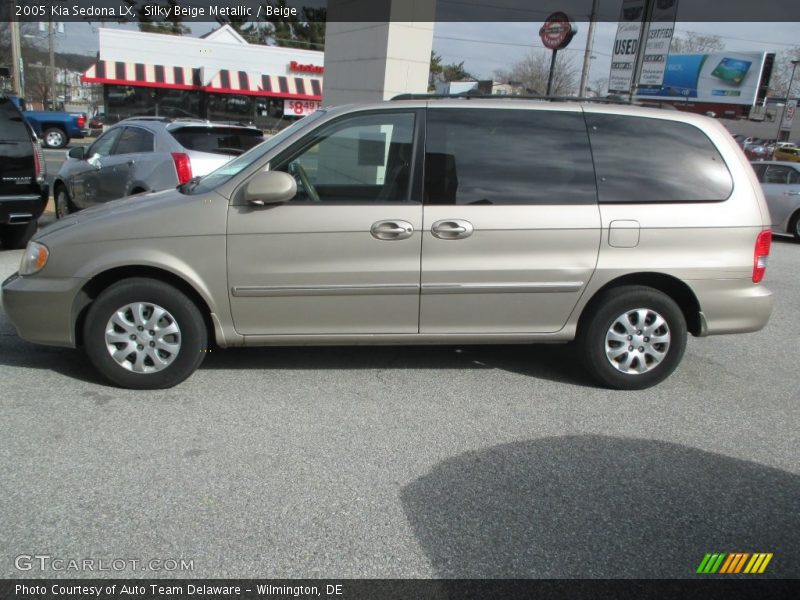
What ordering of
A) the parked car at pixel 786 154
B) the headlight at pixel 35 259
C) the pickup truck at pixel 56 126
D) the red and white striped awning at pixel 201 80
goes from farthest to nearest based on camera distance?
the parked car at pixel 786 154 < the red and white striped awning at pixel 201 80 < the pickup truck at pixel 56 126 < the headlight at pixel 35 259

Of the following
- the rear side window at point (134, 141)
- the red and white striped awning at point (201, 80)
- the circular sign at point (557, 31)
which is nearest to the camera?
the rear side window at point (134, 141)

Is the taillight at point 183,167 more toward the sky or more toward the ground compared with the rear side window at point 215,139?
more toward the ground

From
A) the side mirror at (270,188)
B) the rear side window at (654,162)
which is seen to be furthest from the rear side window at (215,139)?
the rear side window at (654,162)

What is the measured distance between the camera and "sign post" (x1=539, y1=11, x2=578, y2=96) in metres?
19.6

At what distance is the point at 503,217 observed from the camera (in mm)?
4410

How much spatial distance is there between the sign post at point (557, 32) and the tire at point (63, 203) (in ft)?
45.8

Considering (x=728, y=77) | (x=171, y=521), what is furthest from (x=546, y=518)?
(x=728, y=77)

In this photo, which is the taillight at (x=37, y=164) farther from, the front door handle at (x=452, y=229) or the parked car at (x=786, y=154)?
the parked car at (x=786, y=154)

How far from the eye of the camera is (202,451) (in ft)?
11.8

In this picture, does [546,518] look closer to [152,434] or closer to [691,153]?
[152,434]

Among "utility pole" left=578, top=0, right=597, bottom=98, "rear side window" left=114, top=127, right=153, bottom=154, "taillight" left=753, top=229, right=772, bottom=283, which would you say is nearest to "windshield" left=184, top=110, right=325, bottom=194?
"taillight" left=753, top=229, right=772, bottom=283

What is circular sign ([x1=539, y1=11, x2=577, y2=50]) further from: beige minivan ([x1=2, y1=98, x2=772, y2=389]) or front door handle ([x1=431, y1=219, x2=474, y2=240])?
front door handle ([x1=431, y1=219, x2=474, y2=240])

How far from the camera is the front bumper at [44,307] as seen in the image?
4.25m

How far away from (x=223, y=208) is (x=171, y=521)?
2.02 meters
